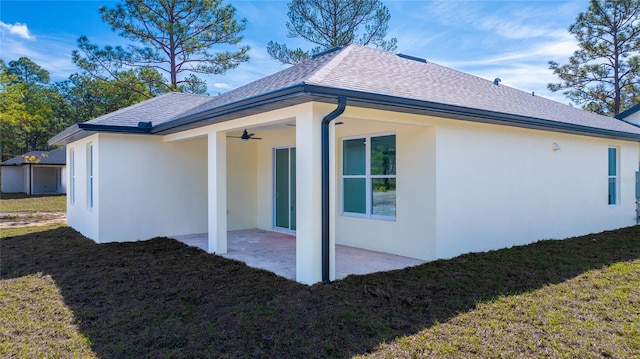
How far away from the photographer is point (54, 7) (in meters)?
12.5

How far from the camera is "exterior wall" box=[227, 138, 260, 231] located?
11414 mm

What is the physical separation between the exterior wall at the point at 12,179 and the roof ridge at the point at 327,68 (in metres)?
32.2

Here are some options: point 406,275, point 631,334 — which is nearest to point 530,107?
point 406,275

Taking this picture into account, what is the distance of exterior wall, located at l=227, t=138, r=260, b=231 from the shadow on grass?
9.81 ft

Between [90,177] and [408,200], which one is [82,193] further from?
[408,200]

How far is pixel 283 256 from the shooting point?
7879mm

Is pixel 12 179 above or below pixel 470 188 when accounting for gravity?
above

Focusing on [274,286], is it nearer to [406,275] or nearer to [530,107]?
[406,275]

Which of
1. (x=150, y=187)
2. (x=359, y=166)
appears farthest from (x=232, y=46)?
(x=359, y=166)

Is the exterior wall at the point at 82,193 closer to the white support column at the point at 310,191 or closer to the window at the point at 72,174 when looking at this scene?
the window at the point at 72,174

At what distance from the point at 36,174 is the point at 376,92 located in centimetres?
3234

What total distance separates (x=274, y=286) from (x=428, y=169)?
3522mm

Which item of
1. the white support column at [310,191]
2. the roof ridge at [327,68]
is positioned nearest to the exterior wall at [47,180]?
the roof ridge at [327,68]

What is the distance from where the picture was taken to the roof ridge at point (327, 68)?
18.2 feet
